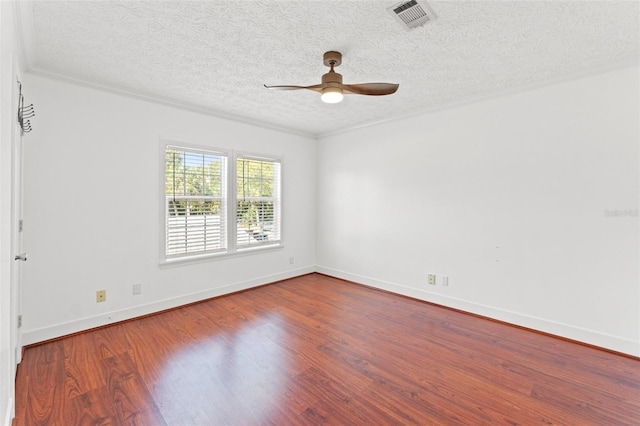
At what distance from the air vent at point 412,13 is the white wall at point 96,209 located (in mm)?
2815

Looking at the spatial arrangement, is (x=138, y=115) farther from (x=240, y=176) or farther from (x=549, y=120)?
(x=549, y=120)

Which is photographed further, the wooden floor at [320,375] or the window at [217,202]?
the window at [217,202]

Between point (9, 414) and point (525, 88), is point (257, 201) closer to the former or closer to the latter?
point (9, 414)

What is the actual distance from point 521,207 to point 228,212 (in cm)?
365

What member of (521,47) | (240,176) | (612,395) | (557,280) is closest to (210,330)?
(240,176)

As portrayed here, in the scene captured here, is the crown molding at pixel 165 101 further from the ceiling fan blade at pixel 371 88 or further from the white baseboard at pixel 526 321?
the white baseboard at pixel 526 321

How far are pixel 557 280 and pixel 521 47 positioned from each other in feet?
7.35

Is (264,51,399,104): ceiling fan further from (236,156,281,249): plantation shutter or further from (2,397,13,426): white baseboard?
(2,397,13,426): white baseboard

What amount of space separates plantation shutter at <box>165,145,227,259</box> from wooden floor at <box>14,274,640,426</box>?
97cm

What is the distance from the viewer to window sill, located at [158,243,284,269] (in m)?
3.63

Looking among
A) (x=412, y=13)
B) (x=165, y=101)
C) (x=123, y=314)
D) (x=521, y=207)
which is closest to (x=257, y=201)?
(x=165, y=101)

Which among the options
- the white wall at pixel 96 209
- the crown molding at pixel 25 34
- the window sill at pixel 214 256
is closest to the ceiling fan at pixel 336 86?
the crown molding at pixel 25 34

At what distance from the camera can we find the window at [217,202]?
369 cm

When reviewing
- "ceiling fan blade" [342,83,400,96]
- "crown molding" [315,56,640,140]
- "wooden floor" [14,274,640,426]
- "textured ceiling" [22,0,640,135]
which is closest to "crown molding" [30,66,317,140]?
"textured ceiling" [22,0,640,135]
